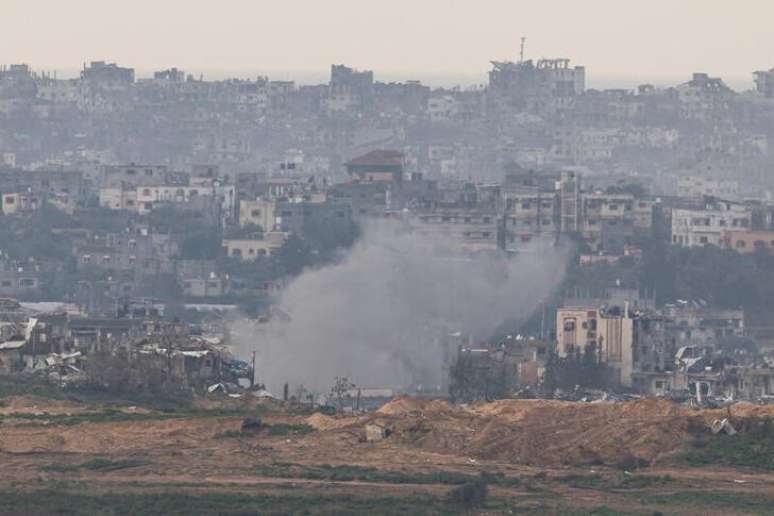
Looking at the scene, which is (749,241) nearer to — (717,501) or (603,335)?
(603,335)

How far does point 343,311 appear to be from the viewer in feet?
225

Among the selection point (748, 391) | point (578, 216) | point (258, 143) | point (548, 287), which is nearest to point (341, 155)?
point (258, 143)

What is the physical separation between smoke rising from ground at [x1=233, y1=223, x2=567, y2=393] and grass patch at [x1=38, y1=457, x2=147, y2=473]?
704 inches

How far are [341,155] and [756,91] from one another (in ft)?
86.2

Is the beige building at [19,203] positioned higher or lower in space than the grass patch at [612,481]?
lower

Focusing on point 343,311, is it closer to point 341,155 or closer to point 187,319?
point 187,319

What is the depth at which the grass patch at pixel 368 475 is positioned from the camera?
122 ft

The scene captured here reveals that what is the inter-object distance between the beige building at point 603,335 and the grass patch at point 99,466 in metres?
23.8

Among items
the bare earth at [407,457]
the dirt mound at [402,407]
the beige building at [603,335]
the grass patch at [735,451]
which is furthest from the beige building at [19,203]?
the grass patch at [735,451]

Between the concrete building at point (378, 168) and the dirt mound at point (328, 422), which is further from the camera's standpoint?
the concrete building at point (378, 168)

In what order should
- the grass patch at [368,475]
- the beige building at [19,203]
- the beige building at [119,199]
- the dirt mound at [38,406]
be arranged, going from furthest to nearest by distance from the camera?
the beige building at [119,199], the beige building at [19,203], the dirt mound at [38,406], the grass patch at [368,475]

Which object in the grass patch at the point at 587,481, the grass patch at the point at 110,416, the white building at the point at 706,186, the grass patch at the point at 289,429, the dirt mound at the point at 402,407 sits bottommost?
the white building at the point at 706,186

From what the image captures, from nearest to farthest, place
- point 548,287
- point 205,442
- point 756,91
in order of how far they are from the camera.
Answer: point 205,442 < point 548,287 < point 756,91

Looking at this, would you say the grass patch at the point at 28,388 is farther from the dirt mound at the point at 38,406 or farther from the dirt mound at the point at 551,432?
the dirt mound at the point at 551,432
